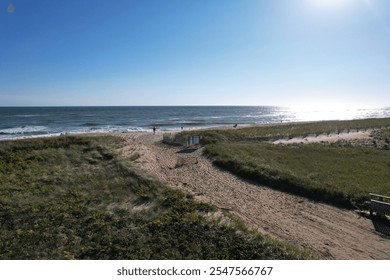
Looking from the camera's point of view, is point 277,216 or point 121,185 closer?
point 277,216

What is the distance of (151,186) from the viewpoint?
11.8 m

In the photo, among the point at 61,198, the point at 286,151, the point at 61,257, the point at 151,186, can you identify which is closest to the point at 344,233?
→ the point at 151,186

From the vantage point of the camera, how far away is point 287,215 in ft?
31.8

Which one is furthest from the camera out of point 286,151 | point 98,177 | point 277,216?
point 286,151

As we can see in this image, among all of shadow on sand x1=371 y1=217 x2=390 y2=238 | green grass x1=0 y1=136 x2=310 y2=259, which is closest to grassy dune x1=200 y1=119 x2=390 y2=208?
shadow on sand x1=371 y1=217 x2=390 y2=238

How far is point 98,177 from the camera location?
12750 mm

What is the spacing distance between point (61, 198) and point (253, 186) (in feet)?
27.4

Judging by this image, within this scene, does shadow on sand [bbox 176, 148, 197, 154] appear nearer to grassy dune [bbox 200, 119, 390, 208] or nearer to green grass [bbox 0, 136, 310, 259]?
grassy dune [bbox 200, 119, 390, 208]

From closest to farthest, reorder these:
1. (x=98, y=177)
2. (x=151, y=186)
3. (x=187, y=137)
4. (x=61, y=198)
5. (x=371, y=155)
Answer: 1. (x=61, y=198)
2. (x=151, y=186)
3. (x=98, y=177)
4. (x=371, y=155)
5. (x=187, y=137)

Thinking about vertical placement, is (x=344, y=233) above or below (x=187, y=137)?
below

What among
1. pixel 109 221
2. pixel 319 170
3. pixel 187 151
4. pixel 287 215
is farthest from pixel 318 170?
pixel 109 221

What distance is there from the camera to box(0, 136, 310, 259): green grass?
6.85 meters

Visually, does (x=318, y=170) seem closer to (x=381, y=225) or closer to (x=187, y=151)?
(x=381, y=225)

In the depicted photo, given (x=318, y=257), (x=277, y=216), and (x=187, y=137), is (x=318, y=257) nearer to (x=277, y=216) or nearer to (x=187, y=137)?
(x=277, y=216)
